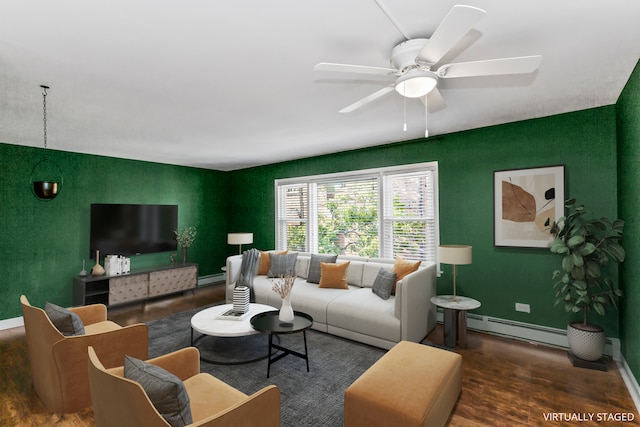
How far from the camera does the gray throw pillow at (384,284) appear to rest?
3879 millimetres

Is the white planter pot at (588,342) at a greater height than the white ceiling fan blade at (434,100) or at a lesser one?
lesser

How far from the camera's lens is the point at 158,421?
4.15 feet

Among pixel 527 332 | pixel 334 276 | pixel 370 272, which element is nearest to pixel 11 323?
pixel 334 276

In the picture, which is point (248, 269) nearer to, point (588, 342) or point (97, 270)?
point (97, 270)

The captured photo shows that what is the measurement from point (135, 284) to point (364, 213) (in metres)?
3.98

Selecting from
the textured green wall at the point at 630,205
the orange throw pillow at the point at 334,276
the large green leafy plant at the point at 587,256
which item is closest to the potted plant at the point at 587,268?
the large green leafy plant at the point at 587,256

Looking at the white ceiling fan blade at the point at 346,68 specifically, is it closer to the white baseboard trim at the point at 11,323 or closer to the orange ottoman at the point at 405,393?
the orange ottoman at the point at 405,393

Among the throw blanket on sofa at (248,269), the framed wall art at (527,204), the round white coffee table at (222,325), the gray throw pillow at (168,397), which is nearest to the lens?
the gray throw pillow at (168,397)

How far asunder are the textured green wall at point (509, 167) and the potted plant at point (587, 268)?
0.79 ft

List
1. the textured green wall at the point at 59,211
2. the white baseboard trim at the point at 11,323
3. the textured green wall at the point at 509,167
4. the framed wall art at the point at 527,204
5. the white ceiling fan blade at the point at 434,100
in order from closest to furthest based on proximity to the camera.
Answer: the white ceiling fan blade at the point at 434,100, the textured green wall at the point at 509,167, the framed wall art at the point at 527,204, the white baseboard trim at the point at 11,323, the textured green wall at the point at 59,211

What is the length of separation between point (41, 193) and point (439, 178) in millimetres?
4973

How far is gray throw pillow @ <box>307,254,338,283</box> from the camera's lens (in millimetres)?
4777

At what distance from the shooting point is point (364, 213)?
5074mm

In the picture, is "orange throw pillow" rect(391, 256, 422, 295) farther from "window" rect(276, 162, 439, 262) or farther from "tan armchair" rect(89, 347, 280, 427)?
"tan armchair" rect(89, 347, 280, 427)
